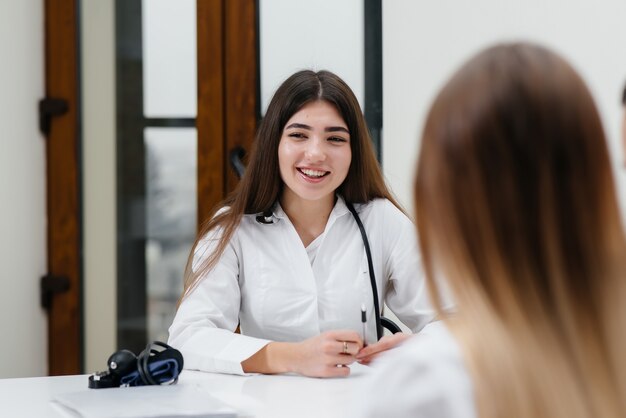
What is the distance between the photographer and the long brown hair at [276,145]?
232 centimetres

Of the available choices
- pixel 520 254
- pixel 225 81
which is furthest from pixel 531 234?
pixel 225 81

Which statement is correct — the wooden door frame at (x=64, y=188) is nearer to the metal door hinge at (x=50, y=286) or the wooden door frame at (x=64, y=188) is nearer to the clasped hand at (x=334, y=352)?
the metal door hinge at (x=50, y=286)

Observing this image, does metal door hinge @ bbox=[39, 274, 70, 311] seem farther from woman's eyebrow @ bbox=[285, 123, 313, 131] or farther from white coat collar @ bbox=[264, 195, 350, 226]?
woman's eyebrow @ bbox=[285, 123, 313, 131]

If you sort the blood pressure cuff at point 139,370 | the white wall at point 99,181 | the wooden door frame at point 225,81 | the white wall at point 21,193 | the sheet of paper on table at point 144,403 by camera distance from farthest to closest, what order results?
the white wall at point 99,181 < the wooden door frame at point 225,81 < the white wall at point 21,193 < the blood pressure cuff at point 139,370 < the sheet of paper on table at point 144,403

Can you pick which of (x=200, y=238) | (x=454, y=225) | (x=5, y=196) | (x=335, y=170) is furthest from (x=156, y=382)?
(x=5, y=196)

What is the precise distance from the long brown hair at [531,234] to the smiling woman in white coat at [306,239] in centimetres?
150

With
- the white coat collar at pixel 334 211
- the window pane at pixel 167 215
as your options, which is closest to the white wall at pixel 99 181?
the window pane at pixel 167 215

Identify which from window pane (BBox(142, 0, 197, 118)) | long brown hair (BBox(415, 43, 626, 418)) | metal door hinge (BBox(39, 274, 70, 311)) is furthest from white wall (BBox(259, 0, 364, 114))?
long brown hair (BBox(415, 43, 626, 418))

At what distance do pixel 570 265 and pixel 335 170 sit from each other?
5.44 ft

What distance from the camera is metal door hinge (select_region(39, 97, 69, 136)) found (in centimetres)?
Result: 319

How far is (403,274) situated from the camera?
2336 mm

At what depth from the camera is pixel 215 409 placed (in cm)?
144

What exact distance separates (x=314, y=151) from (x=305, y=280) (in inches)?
14.0

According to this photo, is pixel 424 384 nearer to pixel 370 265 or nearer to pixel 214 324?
pixel 214 324
